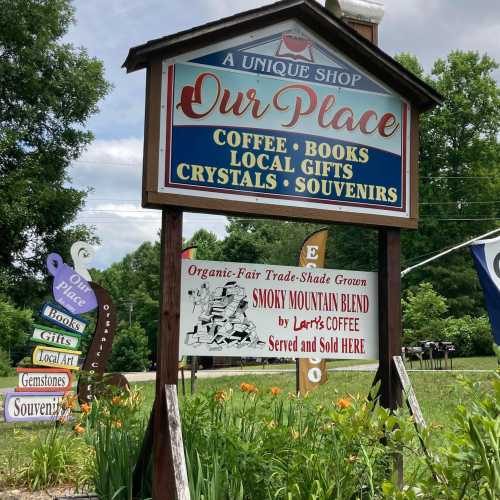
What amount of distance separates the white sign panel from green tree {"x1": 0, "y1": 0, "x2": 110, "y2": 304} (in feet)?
49.6

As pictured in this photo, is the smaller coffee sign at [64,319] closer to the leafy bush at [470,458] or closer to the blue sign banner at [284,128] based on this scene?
the blue sign banner at [284,128]

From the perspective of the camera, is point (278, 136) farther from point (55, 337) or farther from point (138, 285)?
point (138, 285)

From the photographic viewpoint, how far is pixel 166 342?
4.79 meters

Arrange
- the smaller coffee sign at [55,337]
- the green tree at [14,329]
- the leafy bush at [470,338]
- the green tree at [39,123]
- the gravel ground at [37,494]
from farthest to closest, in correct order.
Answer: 1. the leafy bush at [470,338]
2. the green tree at [14,329]
3. the green tree at [39,123]
4. the smaller coffee sign at [55,337]
5. the gravel ground at [37,494]

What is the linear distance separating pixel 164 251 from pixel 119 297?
64176mm

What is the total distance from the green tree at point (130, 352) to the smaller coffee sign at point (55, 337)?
2995 centimetres

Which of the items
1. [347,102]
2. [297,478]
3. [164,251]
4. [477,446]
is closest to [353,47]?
[347,102]

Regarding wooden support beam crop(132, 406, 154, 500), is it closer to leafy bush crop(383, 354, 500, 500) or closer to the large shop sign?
the large shop sign

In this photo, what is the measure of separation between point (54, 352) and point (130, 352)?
30.3 metres

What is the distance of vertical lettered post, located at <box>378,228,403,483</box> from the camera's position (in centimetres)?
554

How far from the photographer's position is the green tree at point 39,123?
64.9ft

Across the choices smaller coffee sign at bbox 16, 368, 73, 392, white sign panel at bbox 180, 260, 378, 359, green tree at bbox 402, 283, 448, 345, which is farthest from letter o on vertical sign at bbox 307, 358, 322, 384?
green tree at bbox 402, 283, 448, 345

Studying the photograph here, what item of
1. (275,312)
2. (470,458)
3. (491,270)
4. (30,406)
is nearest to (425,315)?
(30,406)

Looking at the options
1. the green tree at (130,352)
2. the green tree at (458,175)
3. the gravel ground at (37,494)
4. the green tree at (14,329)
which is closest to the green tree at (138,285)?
the green tree at (14,329)
